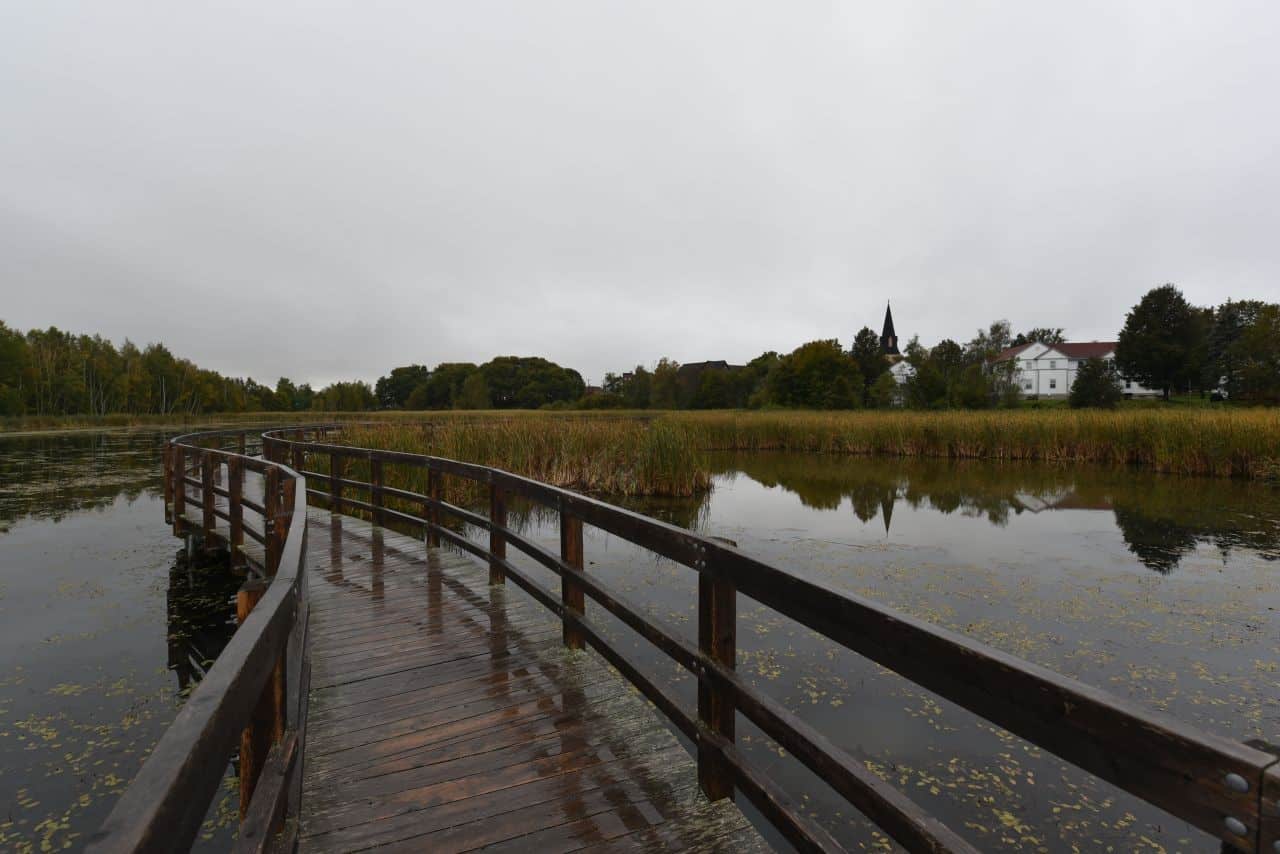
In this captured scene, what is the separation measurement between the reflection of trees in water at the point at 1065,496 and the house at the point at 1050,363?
66.6 metres

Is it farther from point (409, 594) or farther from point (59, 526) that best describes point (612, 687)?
point (59, 526)

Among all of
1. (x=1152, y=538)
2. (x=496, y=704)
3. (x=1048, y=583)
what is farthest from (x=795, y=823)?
(x=1152, y=538)

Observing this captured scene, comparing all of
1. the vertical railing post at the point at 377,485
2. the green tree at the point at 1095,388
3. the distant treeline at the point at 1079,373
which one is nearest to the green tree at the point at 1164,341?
the distant treeline at the point at 1079,373

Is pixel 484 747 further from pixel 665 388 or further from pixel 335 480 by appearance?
pixel 665 388

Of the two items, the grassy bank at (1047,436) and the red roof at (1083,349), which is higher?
the red roof at (1083,349)

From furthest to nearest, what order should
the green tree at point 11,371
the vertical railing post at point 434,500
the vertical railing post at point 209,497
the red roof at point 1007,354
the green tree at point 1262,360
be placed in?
the red roof at point 1007,354, the green tree at point 11,371, the green tree at point 1262,360, the vertical railing post at point 209,497, the vertical railing post at point 434,500

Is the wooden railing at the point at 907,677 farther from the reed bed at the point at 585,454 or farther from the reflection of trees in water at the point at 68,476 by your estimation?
the reflection of trees in water at the point at 68,476

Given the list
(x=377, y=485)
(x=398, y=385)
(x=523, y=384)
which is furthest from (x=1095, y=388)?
(x=398, y=385)

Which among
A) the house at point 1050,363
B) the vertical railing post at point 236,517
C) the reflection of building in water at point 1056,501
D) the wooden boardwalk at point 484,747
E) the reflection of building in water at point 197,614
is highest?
the house at point 1050,363

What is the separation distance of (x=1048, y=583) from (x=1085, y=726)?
25.0ft

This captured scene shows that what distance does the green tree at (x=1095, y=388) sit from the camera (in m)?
51.2

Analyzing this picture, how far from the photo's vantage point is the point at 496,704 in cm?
331

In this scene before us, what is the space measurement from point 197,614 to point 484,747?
5550 millimetres

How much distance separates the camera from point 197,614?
6660 mm
